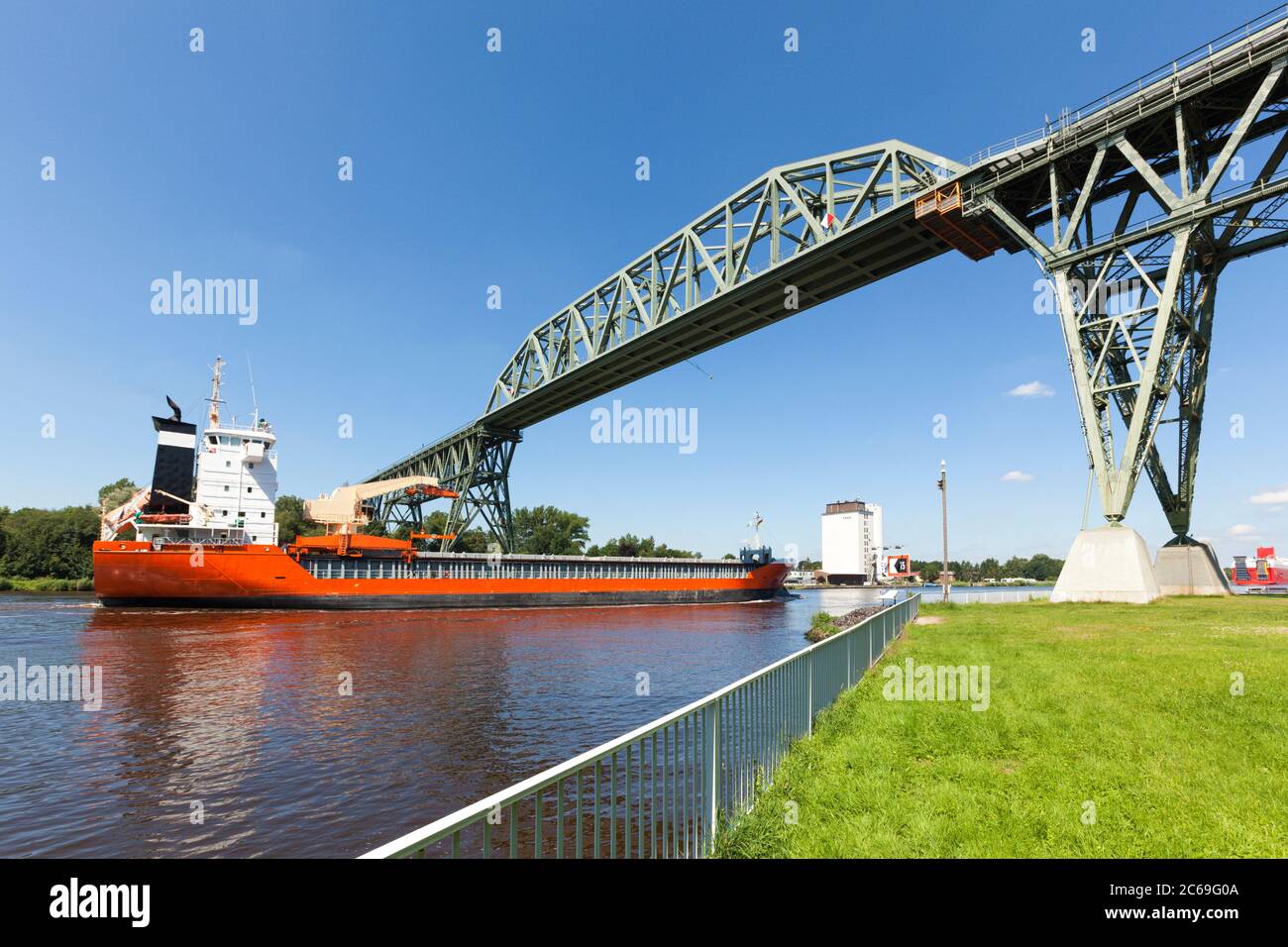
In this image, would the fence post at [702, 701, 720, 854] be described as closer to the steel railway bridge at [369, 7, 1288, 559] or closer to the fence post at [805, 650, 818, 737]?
the fence post at [805, 650, 818, 737]

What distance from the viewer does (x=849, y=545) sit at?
6501 inches

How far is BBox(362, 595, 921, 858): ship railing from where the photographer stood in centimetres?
311

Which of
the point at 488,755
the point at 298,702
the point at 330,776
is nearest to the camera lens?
the point at 330,776

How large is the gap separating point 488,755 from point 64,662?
711 inches

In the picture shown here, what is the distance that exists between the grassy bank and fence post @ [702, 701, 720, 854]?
270ft

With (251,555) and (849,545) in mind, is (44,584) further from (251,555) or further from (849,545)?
(849,545)

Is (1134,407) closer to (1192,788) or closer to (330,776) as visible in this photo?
(1192,788)

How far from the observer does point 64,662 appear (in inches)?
771

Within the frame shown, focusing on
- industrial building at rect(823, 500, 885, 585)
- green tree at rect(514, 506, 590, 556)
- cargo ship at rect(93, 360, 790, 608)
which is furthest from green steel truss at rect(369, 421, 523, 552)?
industrial building at rect(823, 500, 885, 585)

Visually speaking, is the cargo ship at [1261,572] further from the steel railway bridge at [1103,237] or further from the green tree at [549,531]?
the green tree at [549,531]

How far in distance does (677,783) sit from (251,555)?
1672 inches

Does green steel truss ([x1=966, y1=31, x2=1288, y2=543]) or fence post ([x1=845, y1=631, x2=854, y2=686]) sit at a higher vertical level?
green steel truss ([x1=966, y1=31, x2=1288, y2=543])

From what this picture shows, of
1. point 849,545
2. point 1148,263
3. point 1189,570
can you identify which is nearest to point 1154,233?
point 1148,263
